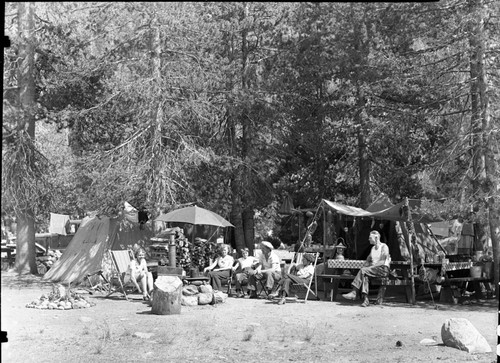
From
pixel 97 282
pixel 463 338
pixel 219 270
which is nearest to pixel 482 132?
pixel 463 338

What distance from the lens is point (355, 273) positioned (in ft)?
38.5

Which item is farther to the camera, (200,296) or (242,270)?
(242,270)

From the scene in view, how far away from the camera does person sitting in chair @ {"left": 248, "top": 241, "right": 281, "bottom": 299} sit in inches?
456

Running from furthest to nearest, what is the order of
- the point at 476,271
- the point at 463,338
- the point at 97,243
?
1. the point at 97,243
2. the point at 476,271
3. the point at 463,338

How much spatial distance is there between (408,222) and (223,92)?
5082 millimetres

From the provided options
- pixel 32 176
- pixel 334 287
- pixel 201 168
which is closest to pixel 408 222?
pixel 334 287

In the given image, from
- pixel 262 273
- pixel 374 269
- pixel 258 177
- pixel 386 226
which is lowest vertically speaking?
pixel 262 273

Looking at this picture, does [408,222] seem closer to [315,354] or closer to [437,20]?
[437,20]

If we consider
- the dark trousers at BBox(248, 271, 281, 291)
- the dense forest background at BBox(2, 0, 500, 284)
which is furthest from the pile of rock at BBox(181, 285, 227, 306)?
the dense forest background at BBox(2, 0, 500, 284)

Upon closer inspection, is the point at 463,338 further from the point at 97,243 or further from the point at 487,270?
the point at 97,243

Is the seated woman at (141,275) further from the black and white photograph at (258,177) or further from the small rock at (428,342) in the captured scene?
the small rock at (428,342)

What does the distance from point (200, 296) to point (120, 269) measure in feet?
8.02

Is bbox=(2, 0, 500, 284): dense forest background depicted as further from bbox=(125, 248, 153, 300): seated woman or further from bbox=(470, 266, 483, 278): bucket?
bbox=(125, 248, 153, 300): seated woman

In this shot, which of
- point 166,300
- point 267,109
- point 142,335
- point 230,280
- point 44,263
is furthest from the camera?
point 44,263
